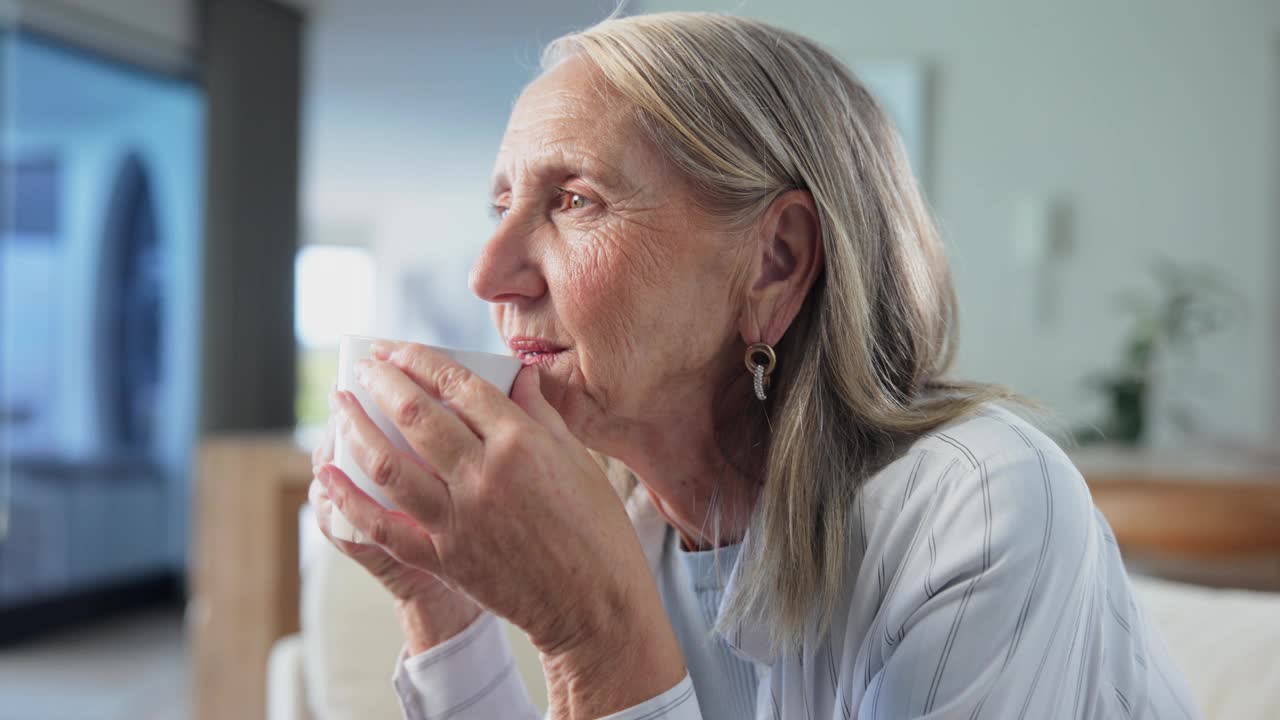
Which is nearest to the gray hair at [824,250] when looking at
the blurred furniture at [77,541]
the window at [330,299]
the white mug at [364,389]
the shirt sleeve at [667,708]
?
the shirt sleeve at [667,708]

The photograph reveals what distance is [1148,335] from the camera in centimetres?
384

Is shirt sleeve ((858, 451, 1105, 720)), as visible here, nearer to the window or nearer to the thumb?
the thumb

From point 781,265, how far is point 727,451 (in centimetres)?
18

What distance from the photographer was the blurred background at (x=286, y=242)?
3.99m

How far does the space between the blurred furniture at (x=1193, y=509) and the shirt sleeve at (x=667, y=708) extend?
98 centimetres

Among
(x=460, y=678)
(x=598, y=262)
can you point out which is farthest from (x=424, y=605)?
(x=598, y=262)

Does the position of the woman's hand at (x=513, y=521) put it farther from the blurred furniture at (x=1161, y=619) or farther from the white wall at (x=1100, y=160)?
the white wall at (x=1100, y=160)

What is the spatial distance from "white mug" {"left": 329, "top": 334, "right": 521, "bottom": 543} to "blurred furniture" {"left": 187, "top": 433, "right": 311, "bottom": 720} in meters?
1.36

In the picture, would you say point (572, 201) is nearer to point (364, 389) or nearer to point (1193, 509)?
point (364, 389)

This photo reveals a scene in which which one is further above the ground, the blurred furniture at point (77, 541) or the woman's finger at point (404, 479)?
the woman's finger at point (404, 479)

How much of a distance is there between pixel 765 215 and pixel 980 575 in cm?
35

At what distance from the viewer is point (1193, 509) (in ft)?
4.92

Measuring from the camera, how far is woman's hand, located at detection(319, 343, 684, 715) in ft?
2.23

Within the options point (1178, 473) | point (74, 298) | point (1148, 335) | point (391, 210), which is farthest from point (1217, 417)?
point (391, 210)
